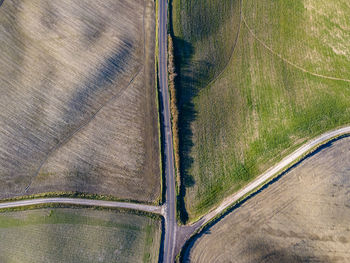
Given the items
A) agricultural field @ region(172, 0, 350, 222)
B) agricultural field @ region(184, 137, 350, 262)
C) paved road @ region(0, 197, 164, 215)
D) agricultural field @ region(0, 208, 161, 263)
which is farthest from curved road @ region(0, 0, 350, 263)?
agricultural field @ region(184, 137, 350, 262)

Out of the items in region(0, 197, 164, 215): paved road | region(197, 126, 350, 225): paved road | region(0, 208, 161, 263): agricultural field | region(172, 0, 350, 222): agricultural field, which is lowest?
region(0, 208, 161, 263): agricultural field

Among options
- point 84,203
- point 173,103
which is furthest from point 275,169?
point 84,203

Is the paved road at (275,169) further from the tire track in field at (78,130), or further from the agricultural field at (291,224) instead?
the tire track in field at (78,130)

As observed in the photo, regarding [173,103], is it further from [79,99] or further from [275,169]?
[275,169]

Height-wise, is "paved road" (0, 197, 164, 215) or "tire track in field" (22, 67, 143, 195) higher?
"tire track in field" (22, 67, 143, 195)

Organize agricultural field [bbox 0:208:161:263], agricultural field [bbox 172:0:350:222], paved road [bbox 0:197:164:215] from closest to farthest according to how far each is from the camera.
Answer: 1. agricultural field [bbox 0:208:161:263]
2. paved road [bbox 0:197:164:215]
3. agricultural field [bbox 172:0:350:222]

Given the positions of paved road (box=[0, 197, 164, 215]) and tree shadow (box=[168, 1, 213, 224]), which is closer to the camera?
paved road (box=[0, 197, 164, 215])

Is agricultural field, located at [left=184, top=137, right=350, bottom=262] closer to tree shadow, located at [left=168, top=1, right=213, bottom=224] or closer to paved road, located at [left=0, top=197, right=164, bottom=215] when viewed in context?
tree shadow, located at [left=168, top=1, right=213, bottom=224]

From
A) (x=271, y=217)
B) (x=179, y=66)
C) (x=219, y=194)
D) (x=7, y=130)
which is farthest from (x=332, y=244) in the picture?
(x=7, y=130)
